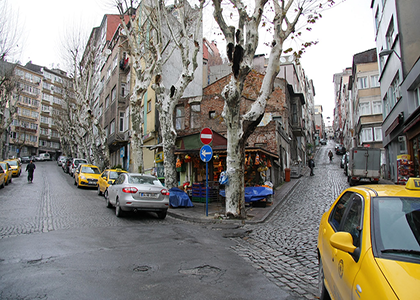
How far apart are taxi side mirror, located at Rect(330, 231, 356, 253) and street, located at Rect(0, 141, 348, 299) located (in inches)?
73.0

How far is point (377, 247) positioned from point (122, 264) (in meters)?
4.15

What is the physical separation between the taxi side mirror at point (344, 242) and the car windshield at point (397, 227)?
8.2 inches

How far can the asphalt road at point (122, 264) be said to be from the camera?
13.4 feet

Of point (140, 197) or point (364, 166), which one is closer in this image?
point (140, 197)

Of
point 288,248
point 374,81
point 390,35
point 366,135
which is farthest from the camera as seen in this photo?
point 374,81

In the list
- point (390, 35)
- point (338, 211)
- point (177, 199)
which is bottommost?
point (177, 199)

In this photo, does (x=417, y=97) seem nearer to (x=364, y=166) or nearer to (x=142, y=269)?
(x=364, y=166)

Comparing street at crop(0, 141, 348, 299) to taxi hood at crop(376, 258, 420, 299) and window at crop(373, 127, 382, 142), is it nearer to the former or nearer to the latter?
taxi hood at crop(376, 258, 420, 299)

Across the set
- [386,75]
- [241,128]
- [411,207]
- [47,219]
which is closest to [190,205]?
[241,128]

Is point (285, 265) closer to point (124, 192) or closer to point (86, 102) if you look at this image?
point (124, 192)

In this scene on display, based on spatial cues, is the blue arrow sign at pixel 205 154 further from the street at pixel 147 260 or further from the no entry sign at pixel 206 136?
the street at pixel 147 260

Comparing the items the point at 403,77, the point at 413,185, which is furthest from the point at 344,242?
the point at 403,77

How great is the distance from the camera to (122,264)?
521cm

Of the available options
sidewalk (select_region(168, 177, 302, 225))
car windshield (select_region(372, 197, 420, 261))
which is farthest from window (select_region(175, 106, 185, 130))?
car windshield (select_region(372, 197, 420, 261))
